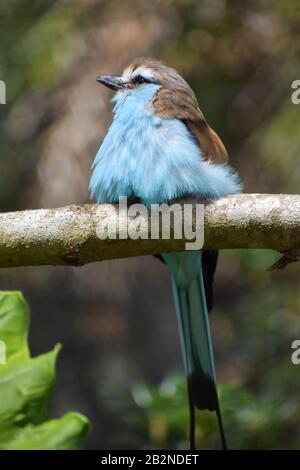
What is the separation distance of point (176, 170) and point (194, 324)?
53 cm

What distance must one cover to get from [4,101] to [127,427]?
5.54ft

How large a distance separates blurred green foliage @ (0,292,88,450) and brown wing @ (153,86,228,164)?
953mm

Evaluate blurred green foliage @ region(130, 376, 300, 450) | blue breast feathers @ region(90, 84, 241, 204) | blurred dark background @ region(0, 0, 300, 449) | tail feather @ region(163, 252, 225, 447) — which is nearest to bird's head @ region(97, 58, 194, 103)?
blue breast feathers @ region(90, 84, 241, 204)

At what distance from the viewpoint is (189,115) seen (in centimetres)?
319

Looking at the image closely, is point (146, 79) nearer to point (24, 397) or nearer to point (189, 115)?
point (189, 115)

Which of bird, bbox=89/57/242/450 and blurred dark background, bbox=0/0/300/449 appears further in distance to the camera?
blurred dark background, bbox=0/0/300/449

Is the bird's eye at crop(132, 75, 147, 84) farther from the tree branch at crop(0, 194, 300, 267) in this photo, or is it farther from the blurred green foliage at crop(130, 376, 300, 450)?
the blurred green foliage at crop(130, 376, 300, 450)

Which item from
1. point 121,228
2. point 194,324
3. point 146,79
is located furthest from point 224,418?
point 121,228

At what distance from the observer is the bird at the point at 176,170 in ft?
9.61

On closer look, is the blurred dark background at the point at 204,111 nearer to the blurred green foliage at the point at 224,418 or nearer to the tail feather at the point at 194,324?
the blurred green foliage at the point at 224,418

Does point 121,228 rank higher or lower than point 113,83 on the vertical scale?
lower

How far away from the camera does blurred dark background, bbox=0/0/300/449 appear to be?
394 cm

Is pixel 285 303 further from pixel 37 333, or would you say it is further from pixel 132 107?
pixel 37 333

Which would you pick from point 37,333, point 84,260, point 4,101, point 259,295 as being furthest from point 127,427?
point 84,260
